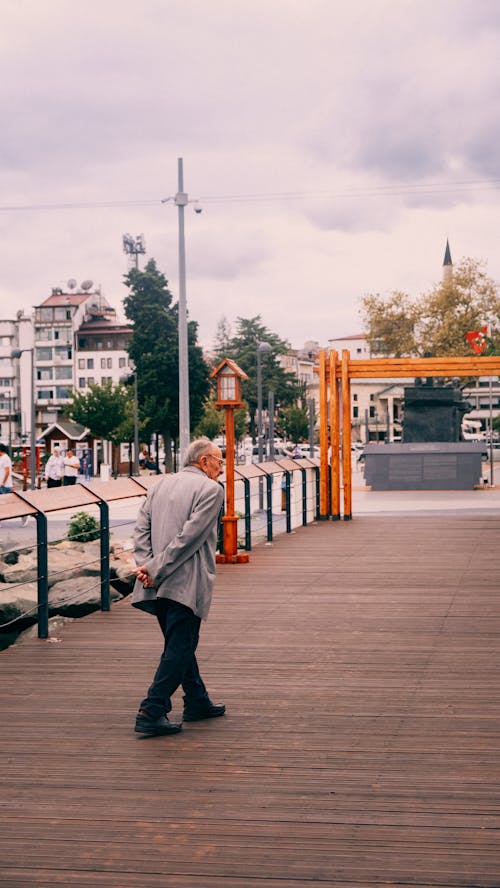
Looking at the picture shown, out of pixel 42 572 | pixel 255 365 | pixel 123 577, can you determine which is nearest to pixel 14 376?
pixel 255 365

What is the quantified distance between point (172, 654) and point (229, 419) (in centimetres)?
828

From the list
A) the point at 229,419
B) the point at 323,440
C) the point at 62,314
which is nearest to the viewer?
the point at 229,419

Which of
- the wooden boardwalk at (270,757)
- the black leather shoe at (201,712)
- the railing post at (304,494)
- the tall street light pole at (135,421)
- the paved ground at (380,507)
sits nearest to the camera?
the wooden boardwalk at (270,757)

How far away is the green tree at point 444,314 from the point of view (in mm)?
69312

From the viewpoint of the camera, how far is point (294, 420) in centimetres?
10994

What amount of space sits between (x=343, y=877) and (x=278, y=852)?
32cm

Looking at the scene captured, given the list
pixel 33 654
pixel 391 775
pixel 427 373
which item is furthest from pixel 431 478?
pixel 391 775

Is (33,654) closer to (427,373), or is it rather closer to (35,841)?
(35,841)

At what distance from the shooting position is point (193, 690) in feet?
20.5

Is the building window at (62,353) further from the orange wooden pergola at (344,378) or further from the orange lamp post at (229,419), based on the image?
the orange lamp post at (229,419)

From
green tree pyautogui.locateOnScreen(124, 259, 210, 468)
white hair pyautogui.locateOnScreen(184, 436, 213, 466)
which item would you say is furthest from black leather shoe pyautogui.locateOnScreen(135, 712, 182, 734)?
green tree pyautogui.locateOnScreen(124, 259, 210, 468)

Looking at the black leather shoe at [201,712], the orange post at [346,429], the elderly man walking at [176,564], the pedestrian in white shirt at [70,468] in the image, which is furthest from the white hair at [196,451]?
the pedestrian in white shirt at [70,468]

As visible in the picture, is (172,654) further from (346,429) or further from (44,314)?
(44,314)

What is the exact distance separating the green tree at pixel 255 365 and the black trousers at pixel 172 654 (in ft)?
314
